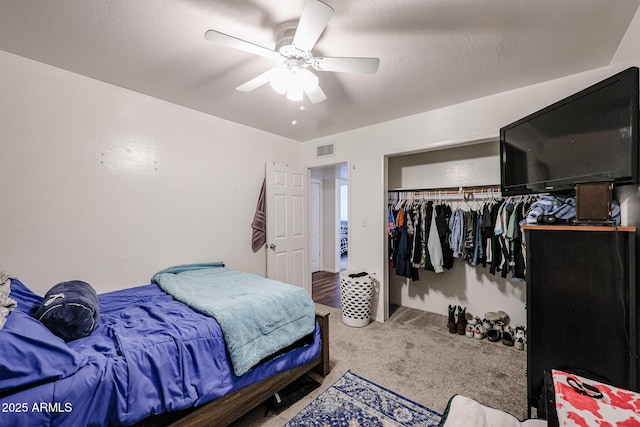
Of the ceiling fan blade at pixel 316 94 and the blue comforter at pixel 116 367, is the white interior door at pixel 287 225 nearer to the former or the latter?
the ceiling fan blade at pixel 316 94

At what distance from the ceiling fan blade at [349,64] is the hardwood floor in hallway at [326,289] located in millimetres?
3015

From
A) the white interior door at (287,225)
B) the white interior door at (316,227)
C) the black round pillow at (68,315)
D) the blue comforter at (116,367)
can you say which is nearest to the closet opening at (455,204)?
the white interior door at (287,225)

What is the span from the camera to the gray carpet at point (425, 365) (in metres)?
1.80

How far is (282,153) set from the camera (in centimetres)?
369

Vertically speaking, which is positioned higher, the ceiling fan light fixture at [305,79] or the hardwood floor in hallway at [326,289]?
the ceiling fan light fixture at [305,79]

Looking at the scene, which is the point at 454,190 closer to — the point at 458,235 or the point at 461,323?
the point at 458,235

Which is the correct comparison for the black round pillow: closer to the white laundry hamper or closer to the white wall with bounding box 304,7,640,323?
the white laundry hamper

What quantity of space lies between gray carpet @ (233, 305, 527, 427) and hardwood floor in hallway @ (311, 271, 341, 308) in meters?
0.84

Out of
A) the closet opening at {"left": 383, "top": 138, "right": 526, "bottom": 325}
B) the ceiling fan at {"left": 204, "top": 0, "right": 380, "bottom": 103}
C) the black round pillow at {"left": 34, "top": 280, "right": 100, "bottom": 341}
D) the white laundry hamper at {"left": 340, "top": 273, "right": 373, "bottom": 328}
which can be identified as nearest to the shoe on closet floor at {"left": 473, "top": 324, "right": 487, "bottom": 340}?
the closet opening at {"left": 383, "top": 138, "right": 526, "bottom": 325}

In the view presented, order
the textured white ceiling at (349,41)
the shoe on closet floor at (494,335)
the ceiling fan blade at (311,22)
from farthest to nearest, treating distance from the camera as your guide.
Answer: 1. the shoe on closet floor at (494,335)
2. the textured white ceiling at (349,41)
3. the ceiling fan blade at (311,22)

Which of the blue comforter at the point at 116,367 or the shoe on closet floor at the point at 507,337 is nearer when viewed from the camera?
the blue comforter at the point at 116,367

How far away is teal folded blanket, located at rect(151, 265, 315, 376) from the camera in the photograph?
155 centimetres

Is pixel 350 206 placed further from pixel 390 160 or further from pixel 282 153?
pixel 282 153

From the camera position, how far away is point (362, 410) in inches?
67.7
